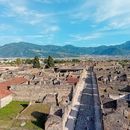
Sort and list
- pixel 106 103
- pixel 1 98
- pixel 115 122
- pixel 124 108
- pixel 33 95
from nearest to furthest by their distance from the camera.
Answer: pixel 115 122, pixel 124 108, pixel 106 103, pixel 1 98, pixel 33 95

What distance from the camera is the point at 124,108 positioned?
30859 mm

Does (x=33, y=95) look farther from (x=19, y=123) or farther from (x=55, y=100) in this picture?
(x=19, y=123)

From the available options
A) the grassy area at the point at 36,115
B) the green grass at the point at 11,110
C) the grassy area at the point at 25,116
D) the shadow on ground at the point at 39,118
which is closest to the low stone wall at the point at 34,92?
the green grass at the point at 11,110

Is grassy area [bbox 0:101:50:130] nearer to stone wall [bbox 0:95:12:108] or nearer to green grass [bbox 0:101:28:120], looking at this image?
green grass [bbox 0:101:28:120]

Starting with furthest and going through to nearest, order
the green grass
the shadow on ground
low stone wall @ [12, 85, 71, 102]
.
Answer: low stone wall @ [12, 85, 71, 102] → the green grass → the shadow on ground

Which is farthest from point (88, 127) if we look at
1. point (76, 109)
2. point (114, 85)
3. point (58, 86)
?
point (114, 85)

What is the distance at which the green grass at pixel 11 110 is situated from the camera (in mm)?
33091

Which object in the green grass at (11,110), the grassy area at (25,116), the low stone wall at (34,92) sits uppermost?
the low stone wall at (34,92)

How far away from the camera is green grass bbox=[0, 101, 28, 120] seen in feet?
109

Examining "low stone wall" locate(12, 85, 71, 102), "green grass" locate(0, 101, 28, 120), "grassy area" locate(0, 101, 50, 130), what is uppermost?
"low stone wall" locate(12, 85, 71, 102)

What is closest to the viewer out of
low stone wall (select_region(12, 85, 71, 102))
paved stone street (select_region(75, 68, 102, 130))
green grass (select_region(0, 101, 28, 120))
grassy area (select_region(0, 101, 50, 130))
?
grassy area (select_region(0, 101, 50, 130))

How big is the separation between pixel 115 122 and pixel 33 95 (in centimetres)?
1918

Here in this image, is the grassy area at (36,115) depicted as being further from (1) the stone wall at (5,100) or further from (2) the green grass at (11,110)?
(1) the stone wall at (5,100)

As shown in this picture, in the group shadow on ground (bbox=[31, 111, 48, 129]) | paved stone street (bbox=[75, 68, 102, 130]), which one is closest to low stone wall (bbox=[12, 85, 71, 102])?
paved stone street (bbox=[75, 68, 102, 130])
